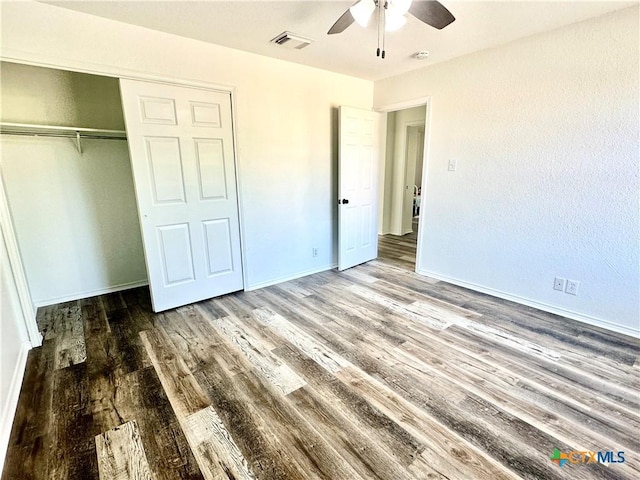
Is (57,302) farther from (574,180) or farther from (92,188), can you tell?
→ (574,180)

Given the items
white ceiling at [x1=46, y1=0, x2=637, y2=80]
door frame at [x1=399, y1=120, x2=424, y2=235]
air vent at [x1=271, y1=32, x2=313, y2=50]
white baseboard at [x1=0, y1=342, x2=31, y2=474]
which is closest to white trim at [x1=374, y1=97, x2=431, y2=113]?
white ceiling at [x1=46, y1=0, x2=637, y2=80]

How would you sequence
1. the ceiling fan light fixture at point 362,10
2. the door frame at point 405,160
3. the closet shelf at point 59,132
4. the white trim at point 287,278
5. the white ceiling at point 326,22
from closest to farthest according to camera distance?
1. the ceiling fan light fixture at point 362,10
2. the white ceiling at point 326,22
3. the closet shelf at point 59,132
4. the white trim at point 287,278
5. the door frame at point 405,160

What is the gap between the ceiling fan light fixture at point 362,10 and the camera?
5.88 ft

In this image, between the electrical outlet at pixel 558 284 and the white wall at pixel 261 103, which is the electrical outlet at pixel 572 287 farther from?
the white wall at pixel 261 103

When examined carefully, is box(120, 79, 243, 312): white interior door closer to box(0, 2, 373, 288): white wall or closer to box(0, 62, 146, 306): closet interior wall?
box(0, 2, 373, 288): white wall

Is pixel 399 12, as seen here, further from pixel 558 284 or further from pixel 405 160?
→ pixel 405 160

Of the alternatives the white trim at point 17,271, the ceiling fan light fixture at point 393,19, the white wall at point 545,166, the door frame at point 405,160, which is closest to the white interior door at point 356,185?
the white wall at point 545,166

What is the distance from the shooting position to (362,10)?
71.2 inches

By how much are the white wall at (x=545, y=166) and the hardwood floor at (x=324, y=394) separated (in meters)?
0.40

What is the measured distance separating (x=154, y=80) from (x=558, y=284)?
3.95 m

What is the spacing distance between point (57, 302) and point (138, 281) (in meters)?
0.73

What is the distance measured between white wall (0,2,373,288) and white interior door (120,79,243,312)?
15 centimetres

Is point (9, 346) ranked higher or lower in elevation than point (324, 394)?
higher

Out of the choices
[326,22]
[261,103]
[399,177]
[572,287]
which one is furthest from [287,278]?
[399,177]
